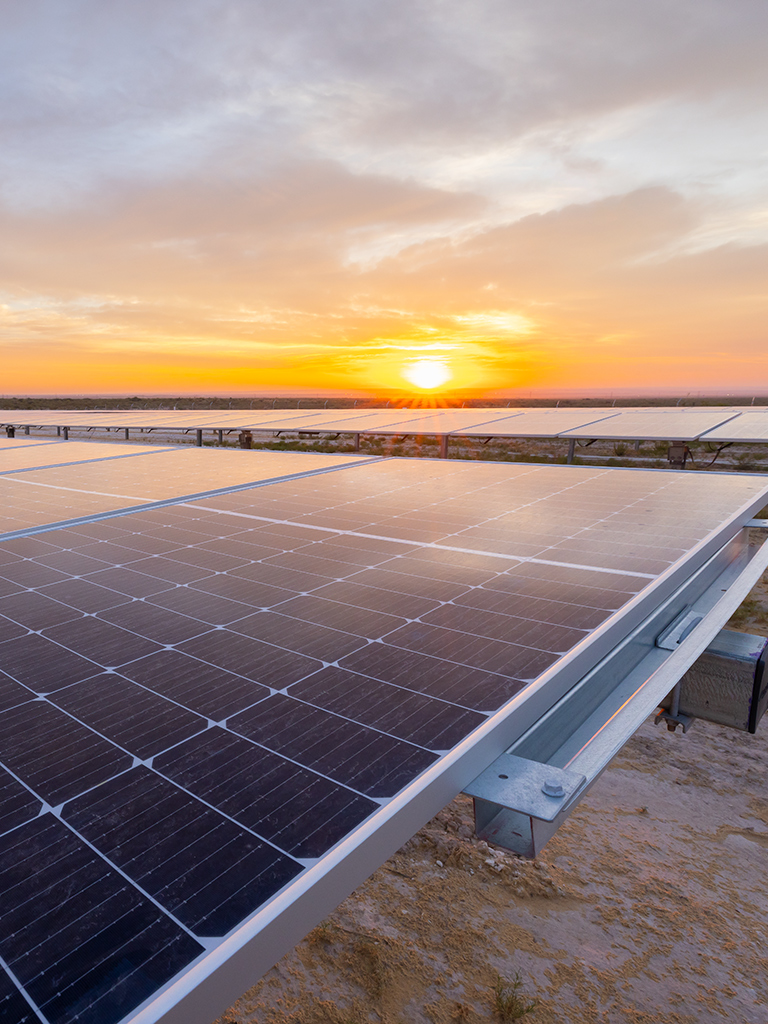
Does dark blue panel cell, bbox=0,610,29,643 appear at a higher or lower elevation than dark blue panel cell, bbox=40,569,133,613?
lower

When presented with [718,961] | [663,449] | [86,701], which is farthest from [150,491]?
[663,449]

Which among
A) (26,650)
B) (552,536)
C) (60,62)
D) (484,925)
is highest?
(60,62)

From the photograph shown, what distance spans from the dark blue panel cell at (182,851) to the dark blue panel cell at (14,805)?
16 centimetres

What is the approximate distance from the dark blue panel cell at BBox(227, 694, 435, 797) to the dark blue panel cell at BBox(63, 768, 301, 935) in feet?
1.79

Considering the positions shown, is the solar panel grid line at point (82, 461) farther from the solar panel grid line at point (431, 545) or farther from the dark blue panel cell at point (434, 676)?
the dark blue panel cell at point (434, 676)

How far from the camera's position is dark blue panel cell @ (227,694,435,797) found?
114 inches

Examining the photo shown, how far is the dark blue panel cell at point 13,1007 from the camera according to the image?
172 centimetres

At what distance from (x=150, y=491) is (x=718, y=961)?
33.7ft

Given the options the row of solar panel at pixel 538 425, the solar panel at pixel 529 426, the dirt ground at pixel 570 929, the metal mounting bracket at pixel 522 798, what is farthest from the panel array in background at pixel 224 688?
the solar panel at pixel 529 426

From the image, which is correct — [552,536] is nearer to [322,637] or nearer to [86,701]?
[322,637]

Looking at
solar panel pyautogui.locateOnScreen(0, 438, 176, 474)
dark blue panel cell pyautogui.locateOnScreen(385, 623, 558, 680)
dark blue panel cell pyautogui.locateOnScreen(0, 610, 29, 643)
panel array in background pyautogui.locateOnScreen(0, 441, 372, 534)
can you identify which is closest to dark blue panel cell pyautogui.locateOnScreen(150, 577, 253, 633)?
dark blue panel cell pyautogui.locateOnScreen(0, 610, 29, 643)

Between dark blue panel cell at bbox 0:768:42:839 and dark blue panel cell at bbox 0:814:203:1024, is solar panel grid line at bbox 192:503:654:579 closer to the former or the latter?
dark blue panel cell at bbox 0:768:42:839

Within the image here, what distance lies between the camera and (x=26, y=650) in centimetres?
432

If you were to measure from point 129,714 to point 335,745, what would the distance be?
1247 mm
